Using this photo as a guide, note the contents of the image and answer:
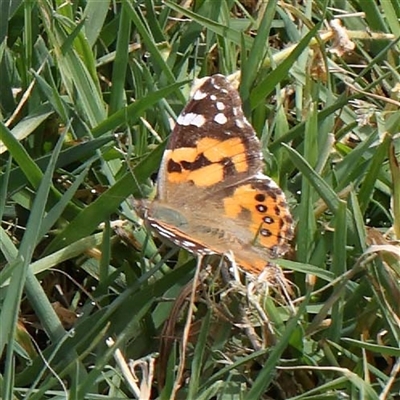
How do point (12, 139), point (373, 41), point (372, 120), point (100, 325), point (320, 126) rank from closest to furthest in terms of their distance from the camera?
1. point (100, 325)
2. point (12, 139)
3. point (320, 126)
4. point (372, 120)
5. point (373, 41)

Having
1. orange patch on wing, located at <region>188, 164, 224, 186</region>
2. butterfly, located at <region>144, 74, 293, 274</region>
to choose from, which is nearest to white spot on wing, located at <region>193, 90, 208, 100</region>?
butterfly, located at <region>144, 74, 293, 274</region>

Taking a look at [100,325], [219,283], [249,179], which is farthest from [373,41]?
[100,325]

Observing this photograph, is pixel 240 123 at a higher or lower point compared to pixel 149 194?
higher

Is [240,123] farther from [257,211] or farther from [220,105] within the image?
[257,211]

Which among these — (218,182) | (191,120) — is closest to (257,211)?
(218,182)

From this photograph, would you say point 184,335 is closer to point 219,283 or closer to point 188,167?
point 219,283

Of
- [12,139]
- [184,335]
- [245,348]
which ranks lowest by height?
[245,348]

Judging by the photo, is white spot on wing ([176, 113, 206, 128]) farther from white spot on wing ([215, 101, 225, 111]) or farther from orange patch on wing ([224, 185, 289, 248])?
orange patch on wing ([224, 185, 289, 248])
